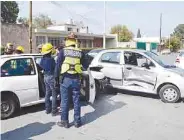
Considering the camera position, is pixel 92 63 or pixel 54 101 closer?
pixel 54 101

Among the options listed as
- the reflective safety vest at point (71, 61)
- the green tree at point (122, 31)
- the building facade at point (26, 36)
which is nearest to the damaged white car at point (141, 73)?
the reflective safety vest at point (71, 61)

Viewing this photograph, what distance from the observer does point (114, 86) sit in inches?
409

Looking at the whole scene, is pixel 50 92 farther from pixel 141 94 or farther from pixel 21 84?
pixel 141 94

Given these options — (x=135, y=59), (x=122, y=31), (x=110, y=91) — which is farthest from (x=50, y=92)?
(x=122, y=31)

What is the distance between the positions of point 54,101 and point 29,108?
112 centimetres

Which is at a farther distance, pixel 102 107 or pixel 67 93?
pixel 102 107

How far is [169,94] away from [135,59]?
5.20 ft

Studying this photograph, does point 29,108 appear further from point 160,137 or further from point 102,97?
point 160,137

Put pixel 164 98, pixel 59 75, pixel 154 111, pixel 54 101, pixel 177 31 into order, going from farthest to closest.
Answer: pixel 177 31 → pixel 164 98 → pixel 154 111 → pixel 54 101 → pixel 59 75

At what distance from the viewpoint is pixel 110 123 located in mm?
7027

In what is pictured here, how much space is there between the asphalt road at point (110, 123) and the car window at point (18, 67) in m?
1.04

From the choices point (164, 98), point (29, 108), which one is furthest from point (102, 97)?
point (29, 108)

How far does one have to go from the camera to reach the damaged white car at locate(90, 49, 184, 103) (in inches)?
366

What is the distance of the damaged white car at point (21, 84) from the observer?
7244 millimetres
